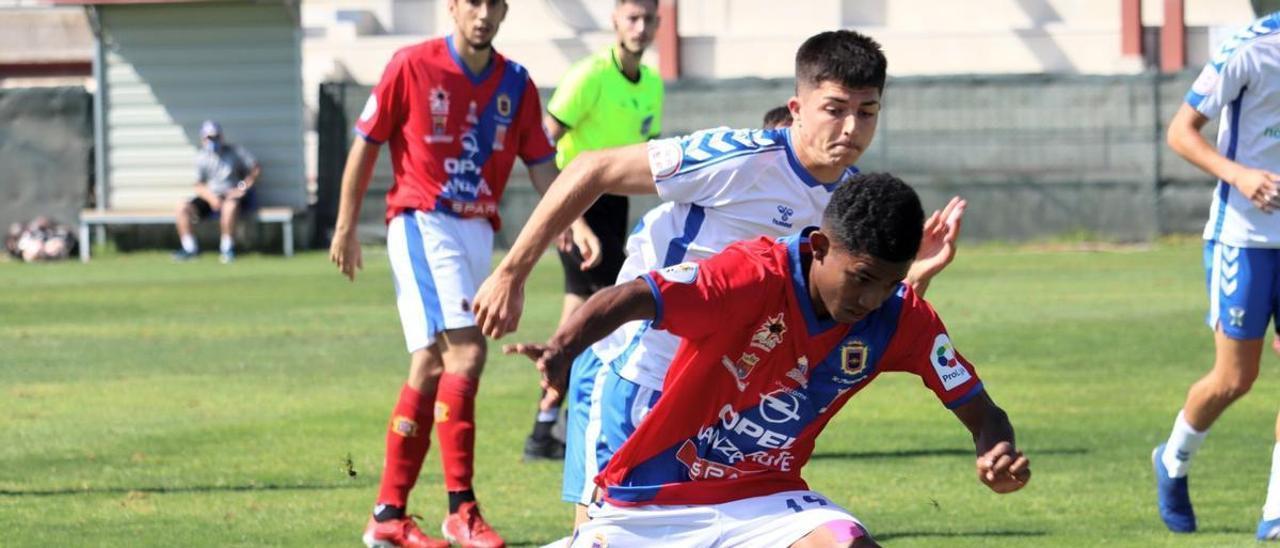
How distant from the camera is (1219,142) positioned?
755cm

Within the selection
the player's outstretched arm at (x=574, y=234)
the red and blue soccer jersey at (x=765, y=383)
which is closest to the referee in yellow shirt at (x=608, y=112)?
the player's outstretched arm at (x=574, y=234)

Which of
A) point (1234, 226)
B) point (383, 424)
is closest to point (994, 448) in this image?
point (1234, 226)

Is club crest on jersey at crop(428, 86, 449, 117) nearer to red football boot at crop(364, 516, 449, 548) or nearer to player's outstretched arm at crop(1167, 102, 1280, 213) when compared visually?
red football boot at crop(364, 516, 449, 548)

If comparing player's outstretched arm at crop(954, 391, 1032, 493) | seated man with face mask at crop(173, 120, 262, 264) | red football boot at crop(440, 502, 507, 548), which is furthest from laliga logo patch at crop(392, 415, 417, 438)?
seated man with face mask at crop(173, 120, 262, 264)

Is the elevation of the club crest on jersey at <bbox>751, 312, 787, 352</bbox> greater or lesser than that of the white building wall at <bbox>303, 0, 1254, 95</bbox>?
lesser

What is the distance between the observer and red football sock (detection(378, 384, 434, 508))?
733cm

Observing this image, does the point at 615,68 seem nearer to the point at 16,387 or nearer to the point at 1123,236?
the point at 16,387

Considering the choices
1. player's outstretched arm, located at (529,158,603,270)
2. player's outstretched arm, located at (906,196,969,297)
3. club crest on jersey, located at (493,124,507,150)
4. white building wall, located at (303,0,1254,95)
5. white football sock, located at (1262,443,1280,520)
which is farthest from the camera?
white building wall, located at (303,0,1254,95)

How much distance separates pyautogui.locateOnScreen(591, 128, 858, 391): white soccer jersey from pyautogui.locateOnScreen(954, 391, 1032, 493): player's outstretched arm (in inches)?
38.8

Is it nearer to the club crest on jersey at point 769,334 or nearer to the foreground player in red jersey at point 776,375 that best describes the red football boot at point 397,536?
the foreground player in red jersey at point 776,375

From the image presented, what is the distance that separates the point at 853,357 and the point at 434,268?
2.99 metres

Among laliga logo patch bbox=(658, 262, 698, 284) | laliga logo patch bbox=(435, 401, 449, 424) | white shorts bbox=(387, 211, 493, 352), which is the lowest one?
laliga logo patch bbox=(435, 401, 449, 424)

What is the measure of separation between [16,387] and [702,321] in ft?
28.3

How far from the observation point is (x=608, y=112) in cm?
1010
